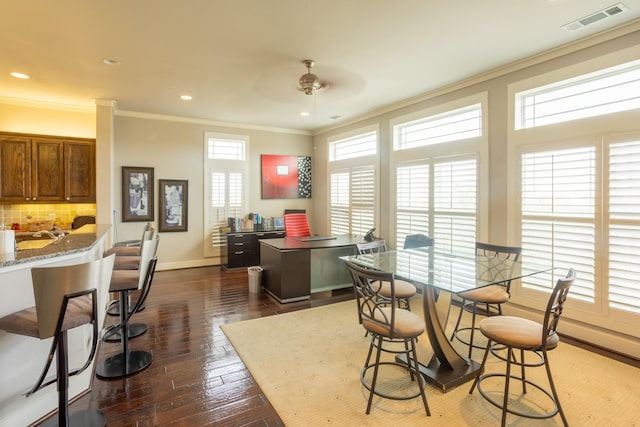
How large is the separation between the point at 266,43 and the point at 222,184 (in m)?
3.93

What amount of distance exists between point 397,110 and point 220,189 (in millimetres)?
3828

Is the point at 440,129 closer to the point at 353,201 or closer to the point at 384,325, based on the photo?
the point at 353,201

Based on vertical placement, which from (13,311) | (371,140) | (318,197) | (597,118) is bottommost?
(13,311)

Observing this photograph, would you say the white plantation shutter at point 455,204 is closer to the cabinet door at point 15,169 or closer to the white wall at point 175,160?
the white wall at point 175,160

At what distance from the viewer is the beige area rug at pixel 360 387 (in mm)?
2084

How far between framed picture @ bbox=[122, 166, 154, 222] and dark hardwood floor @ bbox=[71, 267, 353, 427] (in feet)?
6.55

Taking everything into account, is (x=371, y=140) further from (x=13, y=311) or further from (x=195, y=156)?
(x=13, y=311)

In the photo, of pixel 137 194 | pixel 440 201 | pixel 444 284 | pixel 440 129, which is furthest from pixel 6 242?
pixel 440 129

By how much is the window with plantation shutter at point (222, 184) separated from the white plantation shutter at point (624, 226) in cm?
580

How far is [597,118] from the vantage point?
3.04 meters

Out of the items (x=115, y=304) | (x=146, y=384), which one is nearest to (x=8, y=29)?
(x=115, y=304)

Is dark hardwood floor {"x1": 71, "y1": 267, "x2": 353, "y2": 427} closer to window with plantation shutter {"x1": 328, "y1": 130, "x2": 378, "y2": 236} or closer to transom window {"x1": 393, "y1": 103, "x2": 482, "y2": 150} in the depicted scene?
window with plantation shutter {"x1": 328, "y1": 130, "x2": 378, "y2": 236}

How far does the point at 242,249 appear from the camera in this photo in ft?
20.5

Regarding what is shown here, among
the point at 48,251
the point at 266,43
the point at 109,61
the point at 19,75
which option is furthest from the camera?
the point at 19,75
